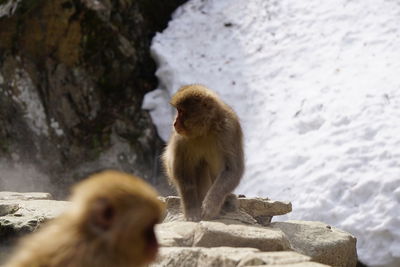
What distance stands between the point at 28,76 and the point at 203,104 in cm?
432

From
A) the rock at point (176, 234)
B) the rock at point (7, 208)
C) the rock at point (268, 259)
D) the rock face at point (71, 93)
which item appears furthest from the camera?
the rock face at point (71, 93)

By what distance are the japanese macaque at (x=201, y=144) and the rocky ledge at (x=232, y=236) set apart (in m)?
0.22

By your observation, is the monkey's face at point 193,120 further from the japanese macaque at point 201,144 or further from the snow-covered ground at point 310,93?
the snow-covered ground at point 310,93

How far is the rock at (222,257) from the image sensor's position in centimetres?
443

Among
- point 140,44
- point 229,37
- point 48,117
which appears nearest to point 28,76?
point 48,117

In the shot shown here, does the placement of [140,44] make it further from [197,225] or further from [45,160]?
[197,225]

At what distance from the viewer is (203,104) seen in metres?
6.77

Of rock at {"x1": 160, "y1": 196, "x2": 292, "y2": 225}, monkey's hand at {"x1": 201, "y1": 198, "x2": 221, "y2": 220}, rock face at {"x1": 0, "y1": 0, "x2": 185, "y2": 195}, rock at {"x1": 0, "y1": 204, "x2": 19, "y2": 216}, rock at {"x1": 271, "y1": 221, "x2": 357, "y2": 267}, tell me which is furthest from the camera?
rock face at {"x1": 0, "y1": 0, "x2": 185, "y2": 195}

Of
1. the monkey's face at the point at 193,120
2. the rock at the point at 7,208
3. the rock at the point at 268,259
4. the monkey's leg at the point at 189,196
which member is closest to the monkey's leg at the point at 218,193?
the monkey's leg at the point at 189,196

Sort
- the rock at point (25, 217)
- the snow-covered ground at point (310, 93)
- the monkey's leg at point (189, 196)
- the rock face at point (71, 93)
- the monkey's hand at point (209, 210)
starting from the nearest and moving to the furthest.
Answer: the rock at point (25, 217) < the monkey's hand at point (209, 210) < the monkey's leg at point (189, 196) < the snow-covered ground at point (310, 93) < the rock face at point (71, 93)

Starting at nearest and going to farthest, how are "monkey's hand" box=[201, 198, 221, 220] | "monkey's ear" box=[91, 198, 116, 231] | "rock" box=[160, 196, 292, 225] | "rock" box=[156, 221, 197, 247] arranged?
"monkey's ear" box=[91, 198, 116, 231] → "rock" box=[156, 221, 197, 247] → "monkey's hand" box=[201, 198, 221, 220] → "rock" box=[160, 196, 292, 225]

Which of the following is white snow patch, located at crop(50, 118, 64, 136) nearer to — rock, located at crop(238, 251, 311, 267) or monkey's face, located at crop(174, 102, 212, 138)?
monkey's face, located at crop(174, 102, 212, 138)

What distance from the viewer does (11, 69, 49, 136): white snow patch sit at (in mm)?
10281

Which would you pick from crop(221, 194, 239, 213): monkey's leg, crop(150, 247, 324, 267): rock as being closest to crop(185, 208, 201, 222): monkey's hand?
crop(221, 194, 239, 213): monkey's leg
